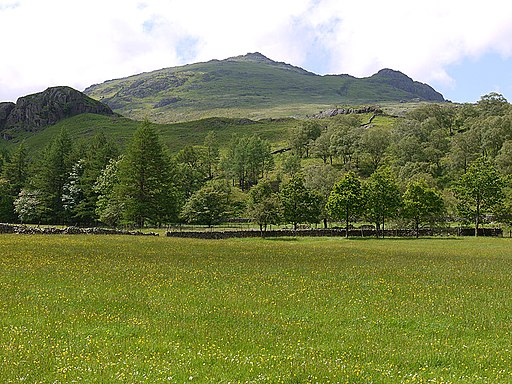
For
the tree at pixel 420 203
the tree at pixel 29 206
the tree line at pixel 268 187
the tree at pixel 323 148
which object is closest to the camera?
the tree at pixel 420 203

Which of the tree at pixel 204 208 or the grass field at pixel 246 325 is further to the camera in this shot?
the tree at pixel 204 208

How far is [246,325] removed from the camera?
16234 mm

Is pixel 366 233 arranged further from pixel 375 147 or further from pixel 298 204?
pixel 375 147

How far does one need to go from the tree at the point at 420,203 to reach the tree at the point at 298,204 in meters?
19.9

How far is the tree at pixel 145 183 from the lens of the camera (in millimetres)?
87625

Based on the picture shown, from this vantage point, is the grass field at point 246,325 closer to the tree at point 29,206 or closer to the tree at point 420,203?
the tree at point 420,203

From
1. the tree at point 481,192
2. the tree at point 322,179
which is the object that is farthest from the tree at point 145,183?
the tree at point 481,192

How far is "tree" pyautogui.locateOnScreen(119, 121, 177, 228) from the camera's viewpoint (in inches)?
3450

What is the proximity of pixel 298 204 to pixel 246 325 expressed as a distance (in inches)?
3186

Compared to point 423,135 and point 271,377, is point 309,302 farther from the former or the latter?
point 423,135

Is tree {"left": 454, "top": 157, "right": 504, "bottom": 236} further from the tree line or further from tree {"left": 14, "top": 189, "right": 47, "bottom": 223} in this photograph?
tree {"left": 14, "top": 189, "right": 47, "bottom": 223}

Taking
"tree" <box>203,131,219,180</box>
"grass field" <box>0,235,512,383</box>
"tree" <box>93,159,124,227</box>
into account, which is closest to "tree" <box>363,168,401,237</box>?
"tree" <box>93,159,124,227</box>

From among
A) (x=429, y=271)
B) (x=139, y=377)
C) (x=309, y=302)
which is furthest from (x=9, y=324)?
(x=429, y=271)

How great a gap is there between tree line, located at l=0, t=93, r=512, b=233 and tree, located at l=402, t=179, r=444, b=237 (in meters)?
0.21
